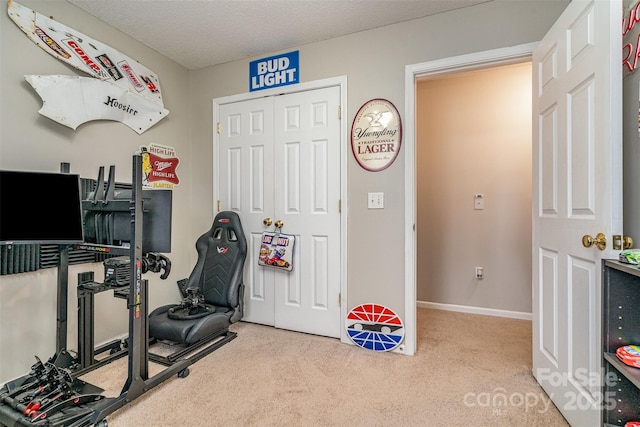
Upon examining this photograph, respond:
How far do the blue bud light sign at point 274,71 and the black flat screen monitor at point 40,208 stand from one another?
1725 millimetres

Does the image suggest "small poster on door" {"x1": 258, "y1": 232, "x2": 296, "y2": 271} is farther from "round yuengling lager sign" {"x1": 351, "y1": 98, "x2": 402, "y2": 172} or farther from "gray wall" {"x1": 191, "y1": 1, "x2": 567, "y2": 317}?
"round yuengling lager sign" {"x1": 351, "y1": 98, "x2": 402, "y2": 172}

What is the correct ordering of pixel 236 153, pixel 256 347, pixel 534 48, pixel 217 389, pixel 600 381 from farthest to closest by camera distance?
pixel 236 153 → pixel 256 347 → pixel 534 48 → pixel 217 389 → pixel 600 381

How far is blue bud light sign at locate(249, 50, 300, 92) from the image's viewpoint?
2.57 metres

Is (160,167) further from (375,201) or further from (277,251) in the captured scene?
(375,201)

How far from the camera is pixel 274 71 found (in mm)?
2650

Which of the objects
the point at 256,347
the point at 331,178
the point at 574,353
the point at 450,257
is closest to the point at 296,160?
the point at 331,178

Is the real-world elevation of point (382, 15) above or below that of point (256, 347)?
above

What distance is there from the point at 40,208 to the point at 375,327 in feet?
7.58

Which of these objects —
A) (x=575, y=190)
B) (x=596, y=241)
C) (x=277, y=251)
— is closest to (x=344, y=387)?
(x=277, y=251)

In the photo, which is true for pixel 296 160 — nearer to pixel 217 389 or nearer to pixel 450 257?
pixel 217 389

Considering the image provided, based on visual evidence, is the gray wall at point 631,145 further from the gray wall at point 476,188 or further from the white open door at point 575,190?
the gray wall at point 476,188

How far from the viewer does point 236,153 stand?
9.32 ft

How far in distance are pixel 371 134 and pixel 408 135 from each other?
0.96 feet

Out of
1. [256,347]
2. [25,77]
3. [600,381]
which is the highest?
[25,77]
